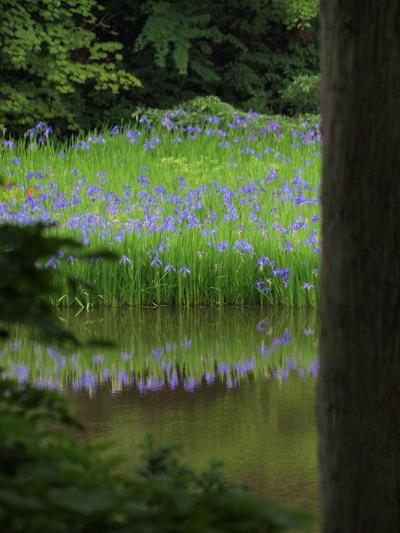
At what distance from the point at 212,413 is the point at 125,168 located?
291 inches

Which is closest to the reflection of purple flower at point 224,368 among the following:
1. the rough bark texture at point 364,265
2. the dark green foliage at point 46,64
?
the rough bark texture at point 364,265

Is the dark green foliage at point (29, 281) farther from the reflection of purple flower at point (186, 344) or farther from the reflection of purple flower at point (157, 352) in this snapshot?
the reflection of purple flower at point (186, 344)

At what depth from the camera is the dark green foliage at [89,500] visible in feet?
5.72

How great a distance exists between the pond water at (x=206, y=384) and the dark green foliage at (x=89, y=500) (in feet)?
7.97

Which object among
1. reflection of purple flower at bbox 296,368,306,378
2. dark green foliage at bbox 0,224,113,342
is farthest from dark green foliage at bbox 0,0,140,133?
dark green foliage at bbox 0,224,113,342

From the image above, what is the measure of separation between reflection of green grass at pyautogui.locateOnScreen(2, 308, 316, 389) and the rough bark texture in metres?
3.36

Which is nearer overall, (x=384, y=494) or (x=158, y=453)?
(x=158, y=453)

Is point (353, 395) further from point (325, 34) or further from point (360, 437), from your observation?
point (325, 34)

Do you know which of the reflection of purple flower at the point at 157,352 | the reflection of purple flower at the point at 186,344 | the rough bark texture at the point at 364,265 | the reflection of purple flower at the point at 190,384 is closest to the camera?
the rough bark texture at the point at 364,265

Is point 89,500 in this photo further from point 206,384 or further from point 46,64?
point 46,64

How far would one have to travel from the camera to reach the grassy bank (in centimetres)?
912

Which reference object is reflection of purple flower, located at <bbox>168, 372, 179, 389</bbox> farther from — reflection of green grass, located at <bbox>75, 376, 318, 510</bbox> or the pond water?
reflection of green grass, located at <bbox>75, 376, 318, 510</bbox>

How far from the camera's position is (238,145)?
1462cm

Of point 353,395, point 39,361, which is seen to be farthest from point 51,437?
point 39,361
